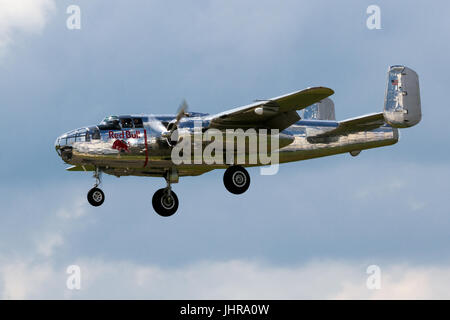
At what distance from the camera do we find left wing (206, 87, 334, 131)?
30359mm

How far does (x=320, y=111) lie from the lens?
3838 centimetres

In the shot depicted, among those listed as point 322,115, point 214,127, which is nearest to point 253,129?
point 214,127

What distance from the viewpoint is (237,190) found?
108 ft

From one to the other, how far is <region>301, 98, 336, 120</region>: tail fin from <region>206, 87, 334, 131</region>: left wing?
17.6ft

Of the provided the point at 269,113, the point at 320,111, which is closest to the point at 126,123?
the point at 269,113

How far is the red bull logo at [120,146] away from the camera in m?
32.6

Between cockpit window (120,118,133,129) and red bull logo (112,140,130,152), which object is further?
cockpit window (120,118,133,129)

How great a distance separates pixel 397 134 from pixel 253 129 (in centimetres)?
664

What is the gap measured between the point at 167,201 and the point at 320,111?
27.1ft

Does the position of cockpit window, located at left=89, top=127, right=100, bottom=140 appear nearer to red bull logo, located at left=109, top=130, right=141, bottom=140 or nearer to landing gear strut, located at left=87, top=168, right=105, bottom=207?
red bull logo, located at left=109, top=130, right=141, bottom=140

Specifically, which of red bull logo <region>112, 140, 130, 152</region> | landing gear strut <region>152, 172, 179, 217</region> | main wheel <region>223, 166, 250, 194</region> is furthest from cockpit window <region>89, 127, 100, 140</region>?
main wheel <region>223, 166, 250, 194</region>

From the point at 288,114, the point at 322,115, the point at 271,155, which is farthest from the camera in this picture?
the point at 322,115

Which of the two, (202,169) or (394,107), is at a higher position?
(394,107)

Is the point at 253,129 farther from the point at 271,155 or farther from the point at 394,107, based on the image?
the point at 394,107
